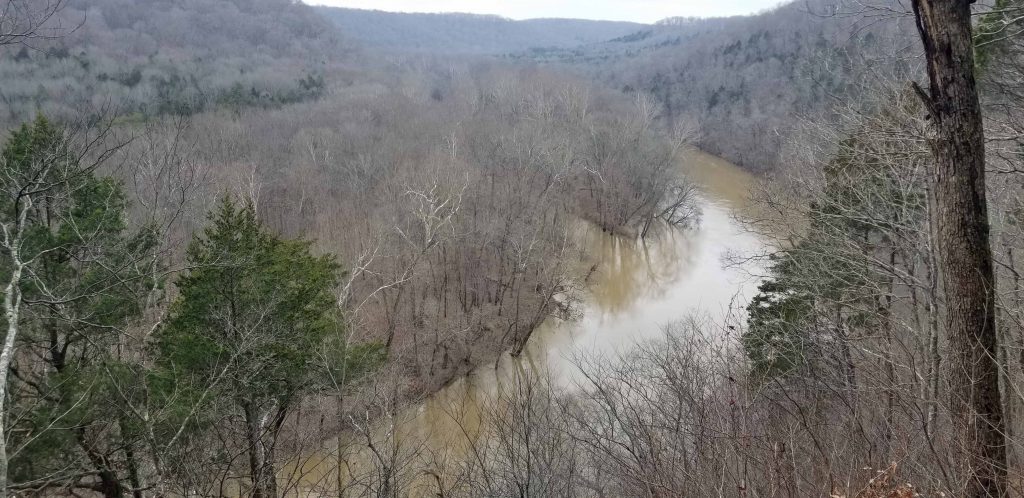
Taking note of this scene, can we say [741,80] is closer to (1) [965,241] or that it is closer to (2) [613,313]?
(2) [613,313]

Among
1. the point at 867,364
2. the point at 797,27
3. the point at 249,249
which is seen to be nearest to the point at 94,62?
the point at 249,249

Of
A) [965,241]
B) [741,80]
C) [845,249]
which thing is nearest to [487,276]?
[845,249]

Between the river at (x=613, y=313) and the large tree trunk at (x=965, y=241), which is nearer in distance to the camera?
the large tree trunk at (x=965, y=241)

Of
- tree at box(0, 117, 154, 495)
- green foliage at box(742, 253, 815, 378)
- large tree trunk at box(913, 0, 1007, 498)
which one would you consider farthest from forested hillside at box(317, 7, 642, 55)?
large tree trunk at box(913, 0, 1007, 498)

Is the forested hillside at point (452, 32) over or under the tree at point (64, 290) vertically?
over

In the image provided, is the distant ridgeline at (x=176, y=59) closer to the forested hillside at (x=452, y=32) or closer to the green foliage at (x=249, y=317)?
the green foliage at (x=249, y=317)

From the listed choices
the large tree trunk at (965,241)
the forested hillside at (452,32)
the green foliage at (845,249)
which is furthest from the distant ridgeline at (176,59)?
the forested hillside at (452,32)
